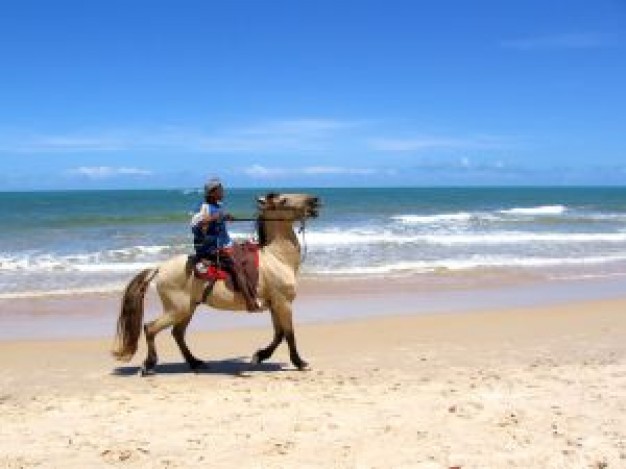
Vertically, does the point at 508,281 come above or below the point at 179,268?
below

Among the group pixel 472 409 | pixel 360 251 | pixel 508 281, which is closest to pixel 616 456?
pixel 472 409

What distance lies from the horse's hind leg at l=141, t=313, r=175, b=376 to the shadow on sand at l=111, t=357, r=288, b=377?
0.55 ft

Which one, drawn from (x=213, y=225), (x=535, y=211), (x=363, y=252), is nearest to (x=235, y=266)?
(x=213, y=225)

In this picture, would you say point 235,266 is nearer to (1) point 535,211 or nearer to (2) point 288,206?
(2) point 288,206

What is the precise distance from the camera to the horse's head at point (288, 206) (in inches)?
370

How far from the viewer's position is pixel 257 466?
18.9 ft

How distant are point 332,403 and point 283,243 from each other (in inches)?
99.2

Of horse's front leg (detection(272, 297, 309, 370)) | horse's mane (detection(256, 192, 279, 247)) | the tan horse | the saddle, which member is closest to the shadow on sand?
the tan horse

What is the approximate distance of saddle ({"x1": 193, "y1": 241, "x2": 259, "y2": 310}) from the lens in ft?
29.7

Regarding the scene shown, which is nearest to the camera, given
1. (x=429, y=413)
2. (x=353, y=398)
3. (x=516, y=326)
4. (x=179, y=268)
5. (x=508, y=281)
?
(x=429, y=413)

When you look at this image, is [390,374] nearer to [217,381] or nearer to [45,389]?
[217,381]

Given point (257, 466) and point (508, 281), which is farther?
point (508, 281)

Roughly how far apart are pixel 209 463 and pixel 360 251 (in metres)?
Result: 18.8

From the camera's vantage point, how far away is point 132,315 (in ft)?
30.0
